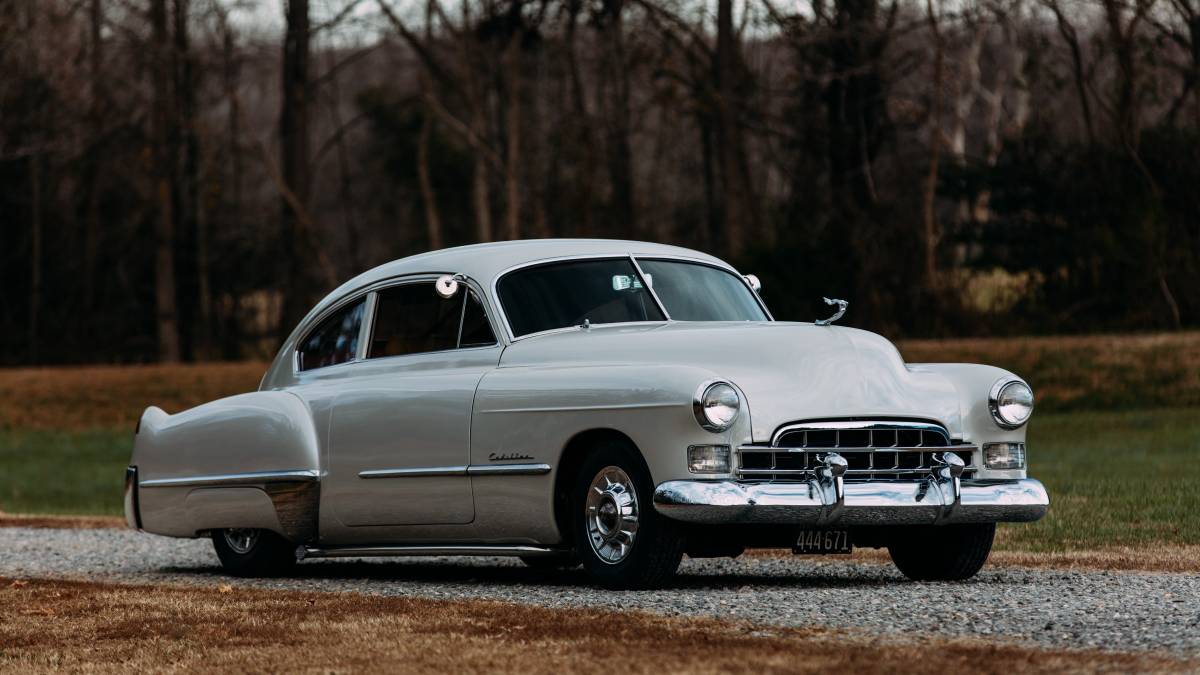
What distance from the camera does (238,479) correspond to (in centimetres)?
1106

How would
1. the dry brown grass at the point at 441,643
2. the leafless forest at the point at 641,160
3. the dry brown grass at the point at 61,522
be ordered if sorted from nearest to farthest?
the dry brown grass at the point at 441,643 < the dry brown grass at the point at 61,522 < the leafless forest at the point at 641,160

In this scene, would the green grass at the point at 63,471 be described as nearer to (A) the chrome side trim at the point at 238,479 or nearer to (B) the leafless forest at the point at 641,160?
(B) the leafless forest at the point at 641,160

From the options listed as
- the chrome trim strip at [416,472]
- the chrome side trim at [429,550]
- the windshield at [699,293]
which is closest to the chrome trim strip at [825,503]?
the chrome side trim at [429,550]

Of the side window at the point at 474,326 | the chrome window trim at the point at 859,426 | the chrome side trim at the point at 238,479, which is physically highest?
the side window at the point at 474,326

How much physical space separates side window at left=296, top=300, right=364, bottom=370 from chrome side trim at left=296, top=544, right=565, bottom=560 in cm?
111

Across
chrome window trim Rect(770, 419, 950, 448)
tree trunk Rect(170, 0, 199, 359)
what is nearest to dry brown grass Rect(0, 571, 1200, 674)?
chrome window trim Rect(770, 419, 950, 448)

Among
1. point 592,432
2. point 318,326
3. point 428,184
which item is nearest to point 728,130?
point 428,184

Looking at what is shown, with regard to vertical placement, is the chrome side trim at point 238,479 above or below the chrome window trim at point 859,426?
below

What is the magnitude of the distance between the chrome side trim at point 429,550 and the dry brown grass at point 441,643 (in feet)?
2.94

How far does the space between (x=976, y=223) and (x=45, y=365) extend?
20947 mm

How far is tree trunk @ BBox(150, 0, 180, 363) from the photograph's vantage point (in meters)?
Answer: 41.3

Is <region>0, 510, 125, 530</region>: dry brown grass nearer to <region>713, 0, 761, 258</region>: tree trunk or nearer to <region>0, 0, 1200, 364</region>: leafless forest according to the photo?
<region>0, 0, 1200, 364</region>: leafless forest

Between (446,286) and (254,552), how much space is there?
2.30 metres

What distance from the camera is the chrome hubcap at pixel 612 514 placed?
888 centimetres
